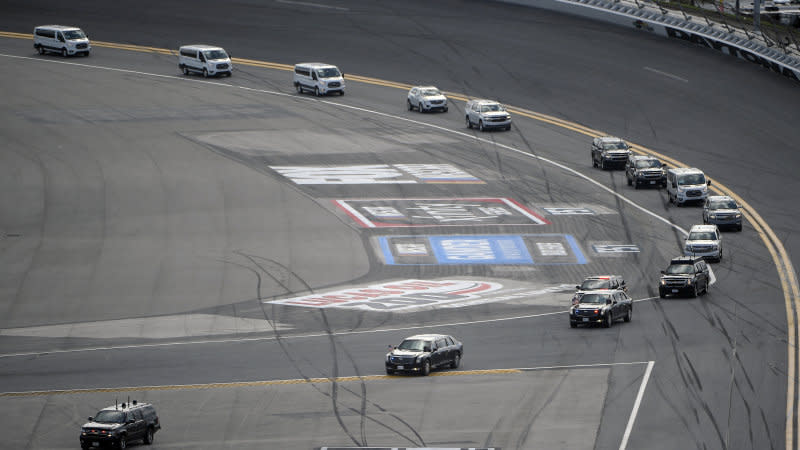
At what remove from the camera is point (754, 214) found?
204 feet

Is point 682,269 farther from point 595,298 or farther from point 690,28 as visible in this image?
point 690,28

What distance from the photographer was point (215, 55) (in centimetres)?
8438

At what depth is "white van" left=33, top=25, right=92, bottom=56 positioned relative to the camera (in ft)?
287

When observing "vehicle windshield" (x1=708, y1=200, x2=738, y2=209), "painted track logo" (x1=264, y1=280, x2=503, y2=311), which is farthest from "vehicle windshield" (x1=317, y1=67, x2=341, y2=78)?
"vehicle windshield" (x1=708, y1=200, x2=738, y2=209)

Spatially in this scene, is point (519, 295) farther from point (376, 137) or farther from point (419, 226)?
point (376, 137)

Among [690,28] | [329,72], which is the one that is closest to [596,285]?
[329,72]

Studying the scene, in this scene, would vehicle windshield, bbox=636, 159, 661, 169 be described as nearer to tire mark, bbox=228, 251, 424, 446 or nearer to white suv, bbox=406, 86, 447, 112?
white suv, bbox=406, 86, 447, 112

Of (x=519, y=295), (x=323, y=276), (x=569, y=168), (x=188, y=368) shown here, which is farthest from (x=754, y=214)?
(x=188, y=368)

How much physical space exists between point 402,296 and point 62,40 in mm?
47702

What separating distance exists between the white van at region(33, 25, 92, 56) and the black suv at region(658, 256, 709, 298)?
180 ft

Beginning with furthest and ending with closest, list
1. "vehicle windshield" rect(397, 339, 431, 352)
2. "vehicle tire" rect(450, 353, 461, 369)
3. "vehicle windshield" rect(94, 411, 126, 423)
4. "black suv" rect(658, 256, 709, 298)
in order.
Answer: "black suv" rect(658, 256, 709, 298) < "vehicle tire" rect(450, 353, 461, 369) < "vehicle windshield" rect(397, 339, 431, 352) < "vehicle windshield" rect(94, 411, 126, 423)

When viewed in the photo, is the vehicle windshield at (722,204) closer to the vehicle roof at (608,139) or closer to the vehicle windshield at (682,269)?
the vehicle roof at (608,139)

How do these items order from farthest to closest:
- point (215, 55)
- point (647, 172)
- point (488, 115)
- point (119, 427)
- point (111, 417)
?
point (215, 55) < point (488, 115) < point (647, 172) < point (111, 417) < point (119, 427)

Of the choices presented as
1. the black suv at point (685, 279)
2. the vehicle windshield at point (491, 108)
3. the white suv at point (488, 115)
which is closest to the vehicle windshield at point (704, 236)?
the black suv at point (685, 279)
